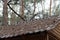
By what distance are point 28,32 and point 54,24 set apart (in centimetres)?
103

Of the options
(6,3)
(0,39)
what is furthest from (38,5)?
(0,39)

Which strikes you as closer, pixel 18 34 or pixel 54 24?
pixel 54 24

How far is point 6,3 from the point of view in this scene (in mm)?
13734

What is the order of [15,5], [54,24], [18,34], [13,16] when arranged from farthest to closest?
[15,5] → [13,16] → [18,34] → [54,24]

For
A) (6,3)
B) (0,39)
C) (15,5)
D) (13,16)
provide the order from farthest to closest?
1. (15,5)
2. (13,16)
3. (6,3)
4. (0,39)

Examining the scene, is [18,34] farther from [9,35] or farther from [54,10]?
[54,10]

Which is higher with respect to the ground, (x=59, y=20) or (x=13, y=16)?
(x=59, y=20)

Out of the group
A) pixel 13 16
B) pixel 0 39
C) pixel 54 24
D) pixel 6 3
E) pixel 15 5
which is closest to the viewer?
pixel 54 24

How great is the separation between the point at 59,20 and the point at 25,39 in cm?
167

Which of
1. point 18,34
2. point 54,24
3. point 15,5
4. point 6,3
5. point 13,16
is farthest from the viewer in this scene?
point 15,5

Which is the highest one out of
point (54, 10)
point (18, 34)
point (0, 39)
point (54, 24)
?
point (54, 24)

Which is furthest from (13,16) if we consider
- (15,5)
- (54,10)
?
(54,10)

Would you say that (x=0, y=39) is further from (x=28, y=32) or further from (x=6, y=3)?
(x=6, y=3)

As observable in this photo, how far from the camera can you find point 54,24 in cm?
656
